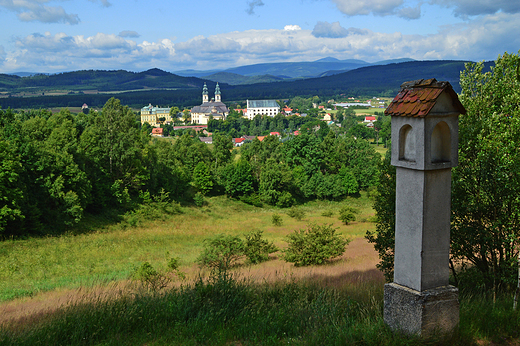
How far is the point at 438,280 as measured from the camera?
4.96 metres

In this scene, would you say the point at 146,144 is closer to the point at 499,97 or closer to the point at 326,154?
the point at 326,154

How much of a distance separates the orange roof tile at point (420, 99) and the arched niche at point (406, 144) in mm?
204

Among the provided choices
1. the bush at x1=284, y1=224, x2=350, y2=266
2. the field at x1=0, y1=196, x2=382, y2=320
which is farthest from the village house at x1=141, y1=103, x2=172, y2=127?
the bush at x1=284, y1=224, x2=350, y2=266

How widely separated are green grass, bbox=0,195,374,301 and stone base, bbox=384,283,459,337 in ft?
21.5

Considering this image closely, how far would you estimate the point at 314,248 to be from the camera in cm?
1658

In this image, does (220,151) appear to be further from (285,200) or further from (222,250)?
(222,250)

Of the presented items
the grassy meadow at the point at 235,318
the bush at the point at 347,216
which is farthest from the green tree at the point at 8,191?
the bush at the point at 347,216

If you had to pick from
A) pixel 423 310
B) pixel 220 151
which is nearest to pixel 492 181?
pixel 423 310

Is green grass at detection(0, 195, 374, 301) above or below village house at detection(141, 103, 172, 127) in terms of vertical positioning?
below

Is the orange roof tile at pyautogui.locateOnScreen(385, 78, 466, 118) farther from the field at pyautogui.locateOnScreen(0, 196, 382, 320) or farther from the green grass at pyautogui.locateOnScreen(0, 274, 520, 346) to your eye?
the field at pyautogui.locateOnScreen(0, 196, 382, 320)

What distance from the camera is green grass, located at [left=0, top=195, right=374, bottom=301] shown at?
49.3ft

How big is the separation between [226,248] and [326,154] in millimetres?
43760

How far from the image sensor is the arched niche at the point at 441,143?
493 centimetres

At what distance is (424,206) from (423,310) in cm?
123
